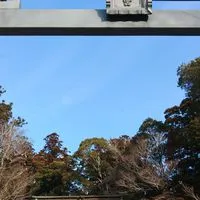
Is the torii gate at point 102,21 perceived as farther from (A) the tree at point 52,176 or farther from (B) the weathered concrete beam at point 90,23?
(A) the tree at point 52,176

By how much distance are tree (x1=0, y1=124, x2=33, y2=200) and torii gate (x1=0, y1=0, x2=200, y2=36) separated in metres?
17.5

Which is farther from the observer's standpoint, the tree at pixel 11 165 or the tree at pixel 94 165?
the tree at pixel 94 165

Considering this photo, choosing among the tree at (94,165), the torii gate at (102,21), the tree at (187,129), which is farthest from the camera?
the tree at (94,165)

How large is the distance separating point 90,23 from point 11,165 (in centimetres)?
2022

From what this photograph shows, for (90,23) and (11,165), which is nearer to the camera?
(90,23)

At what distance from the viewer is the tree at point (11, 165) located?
2077 cm

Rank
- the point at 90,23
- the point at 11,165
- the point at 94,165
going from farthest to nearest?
the point at 94,165 < the point at 11,165 < the point at 90,23

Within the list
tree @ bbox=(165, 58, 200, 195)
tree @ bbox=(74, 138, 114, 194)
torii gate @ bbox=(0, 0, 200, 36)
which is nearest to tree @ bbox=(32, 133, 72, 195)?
tree @ bbox=(74, 138, 114, 194)

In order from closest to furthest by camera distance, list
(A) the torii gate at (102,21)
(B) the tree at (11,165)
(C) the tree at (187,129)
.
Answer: (A) the torii gate at (102,21) < (B) the tree at (11,165) < (C) the tree at (187,129)

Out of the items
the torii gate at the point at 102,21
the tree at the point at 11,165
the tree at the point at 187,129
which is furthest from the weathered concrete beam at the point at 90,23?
the tree at the point at 187,129

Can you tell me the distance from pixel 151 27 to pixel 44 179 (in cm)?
2687

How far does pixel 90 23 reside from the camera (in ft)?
12.1

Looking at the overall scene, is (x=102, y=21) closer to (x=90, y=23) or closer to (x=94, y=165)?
(x=90, y=23)

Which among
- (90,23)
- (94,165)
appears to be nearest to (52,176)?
(94,165)
